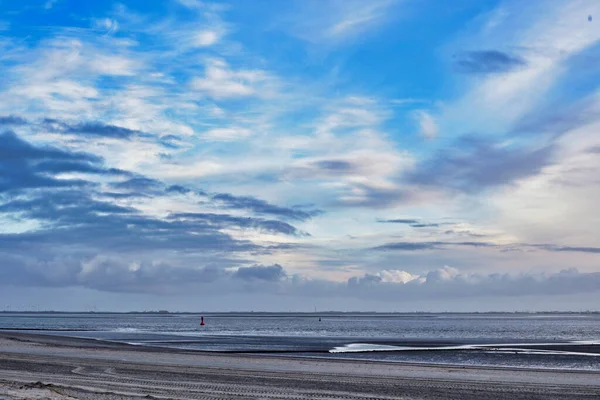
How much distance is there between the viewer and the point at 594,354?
175 ft

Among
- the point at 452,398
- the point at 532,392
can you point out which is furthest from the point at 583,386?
the point at 452,398

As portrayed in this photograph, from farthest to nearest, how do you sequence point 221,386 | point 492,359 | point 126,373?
point 492,359
point 126,373
point 221,386

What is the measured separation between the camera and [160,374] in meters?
30.0

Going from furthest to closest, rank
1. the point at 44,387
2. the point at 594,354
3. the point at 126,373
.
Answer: the point at 594,354
the point at 126,373
the point at 44,387

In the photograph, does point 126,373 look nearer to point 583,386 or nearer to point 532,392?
point 532,392

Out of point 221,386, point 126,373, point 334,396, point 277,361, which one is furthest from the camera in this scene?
point 277,361

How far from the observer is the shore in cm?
2244

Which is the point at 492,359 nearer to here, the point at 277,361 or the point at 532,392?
the point at 277,361

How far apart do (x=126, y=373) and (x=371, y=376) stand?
39.1 ft

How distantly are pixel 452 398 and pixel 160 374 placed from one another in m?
14.1

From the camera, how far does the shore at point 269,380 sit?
22.4m

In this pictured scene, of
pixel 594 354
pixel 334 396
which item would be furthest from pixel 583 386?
pixel 594 354

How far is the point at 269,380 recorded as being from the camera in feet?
93.2

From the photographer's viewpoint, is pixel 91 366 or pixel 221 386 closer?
pixel 221 386
